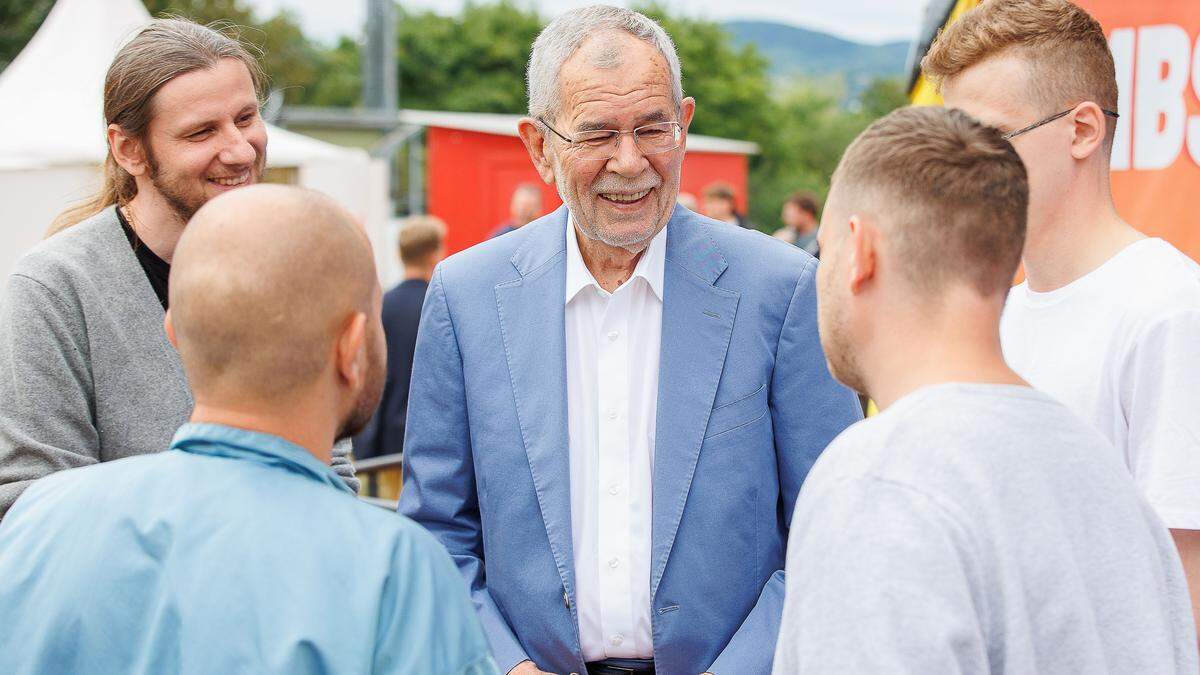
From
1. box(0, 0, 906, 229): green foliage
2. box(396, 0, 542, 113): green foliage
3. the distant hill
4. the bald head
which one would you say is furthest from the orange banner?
the distant hill

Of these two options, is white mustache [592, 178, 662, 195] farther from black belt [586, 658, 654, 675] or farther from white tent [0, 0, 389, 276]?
white tent [0, 0, 389, 276]

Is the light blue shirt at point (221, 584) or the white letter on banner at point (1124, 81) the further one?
the white letter on banner at point (1124, 81)

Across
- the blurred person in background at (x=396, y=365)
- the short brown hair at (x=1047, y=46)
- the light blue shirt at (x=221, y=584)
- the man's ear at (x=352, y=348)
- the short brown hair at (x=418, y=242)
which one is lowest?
the blurred person in background at (x=396, y=365)

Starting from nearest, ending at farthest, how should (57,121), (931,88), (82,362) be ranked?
(82,362), (931,88), (57,121)

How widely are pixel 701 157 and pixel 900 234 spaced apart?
1541cm

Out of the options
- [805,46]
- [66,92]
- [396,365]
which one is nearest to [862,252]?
[396,365]

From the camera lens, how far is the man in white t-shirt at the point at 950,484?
1.33 metres

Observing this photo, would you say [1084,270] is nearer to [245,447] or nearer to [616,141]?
[616,141]

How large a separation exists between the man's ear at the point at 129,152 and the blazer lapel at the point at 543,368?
820 mm

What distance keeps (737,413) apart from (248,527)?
1.15m

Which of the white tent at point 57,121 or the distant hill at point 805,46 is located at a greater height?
the distant hill at point 805,46

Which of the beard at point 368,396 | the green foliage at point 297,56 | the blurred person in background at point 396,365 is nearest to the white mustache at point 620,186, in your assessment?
the beard at point 368,396

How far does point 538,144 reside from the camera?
2.69 m

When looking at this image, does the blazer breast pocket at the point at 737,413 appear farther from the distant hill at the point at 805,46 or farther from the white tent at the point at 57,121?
the distant hill at the point at 805,46
